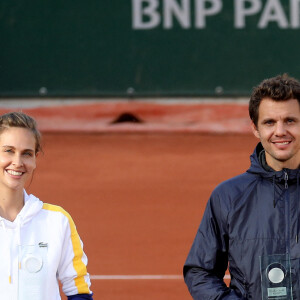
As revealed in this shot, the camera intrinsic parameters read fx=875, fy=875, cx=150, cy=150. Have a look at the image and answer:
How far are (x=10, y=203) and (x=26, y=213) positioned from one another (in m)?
0.08

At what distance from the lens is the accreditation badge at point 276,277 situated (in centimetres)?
287

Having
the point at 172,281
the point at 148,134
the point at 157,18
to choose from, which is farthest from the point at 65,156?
the point at 172,281

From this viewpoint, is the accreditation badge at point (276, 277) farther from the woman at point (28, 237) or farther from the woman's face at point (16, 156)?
the woman's face at point (16, 156)

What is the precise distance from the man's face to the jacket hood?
862 mm

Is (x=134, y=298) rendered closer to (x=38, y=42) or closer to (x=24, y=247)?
(x=24, y=247)

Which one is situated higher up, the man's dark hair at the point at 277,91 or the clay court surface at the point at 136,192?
the man's dark hair at the point at 277,91

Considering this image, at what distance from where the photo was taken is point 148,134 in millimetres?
10094

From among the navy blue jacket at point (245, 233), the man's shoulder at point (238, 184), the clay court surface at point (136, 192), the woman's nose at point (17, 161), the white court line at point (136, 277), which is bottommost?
the white court line at point (136, 277)

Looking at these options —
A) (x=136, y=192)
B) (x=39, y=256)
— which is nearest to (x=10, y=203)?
(x=39, y=256)

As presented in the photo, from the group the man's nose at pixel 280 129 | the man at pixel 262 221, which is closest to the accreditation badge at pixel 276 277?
the man at pixel 262 221

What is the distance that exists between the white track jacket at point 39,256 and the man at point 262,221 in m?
0.44

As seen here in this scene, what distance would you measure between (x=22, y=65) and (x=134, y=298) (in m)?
4.81

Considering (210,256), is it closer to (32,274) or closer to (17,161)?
(32,274)

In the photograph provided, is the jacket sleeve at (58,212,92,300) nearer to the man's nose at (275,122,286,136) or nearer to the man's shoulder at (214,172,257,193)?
the man's shoulder at (214,172,257,193)
